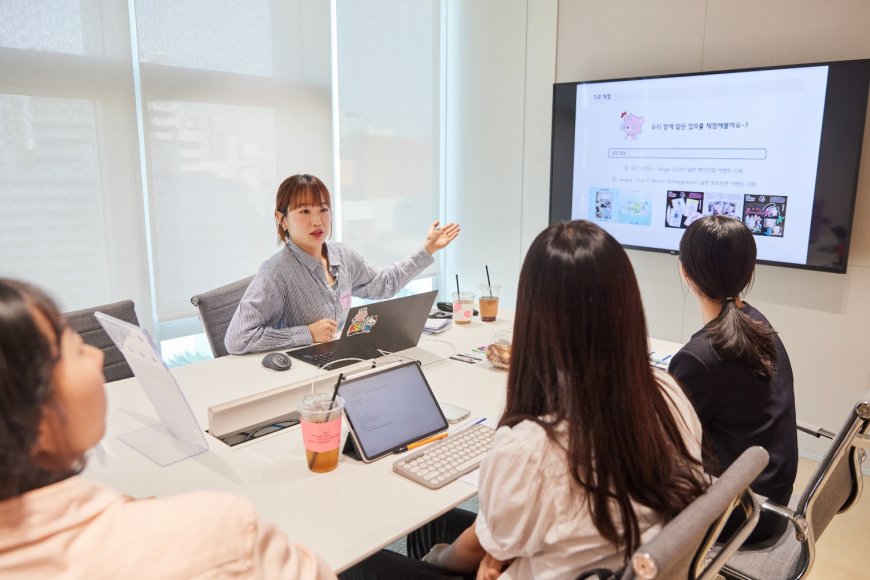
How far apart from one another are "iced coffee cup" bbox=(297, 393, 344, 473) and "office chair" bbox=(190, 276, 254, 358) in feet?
3.83

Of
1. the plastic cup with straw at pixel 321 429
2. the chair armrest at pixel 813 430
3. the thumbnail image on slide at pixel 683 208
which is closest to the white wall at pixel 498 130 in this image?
the thumbnail image on slide at pixel 683 208

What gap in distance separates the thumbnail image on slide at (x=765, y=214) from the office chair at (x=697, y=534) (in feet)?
7.43

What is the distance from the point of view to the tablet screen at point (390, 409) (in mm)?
1517

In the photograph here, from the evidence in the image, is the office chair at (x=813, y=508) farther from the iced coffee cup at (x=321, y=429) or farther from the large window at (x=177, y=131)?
the large window at (x=177, y=131)

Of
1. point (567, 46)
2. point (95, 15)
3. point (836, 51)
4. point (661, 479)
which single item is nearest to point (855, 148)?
point (836, 51)

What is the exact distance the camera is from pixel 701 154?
3209 millimetres

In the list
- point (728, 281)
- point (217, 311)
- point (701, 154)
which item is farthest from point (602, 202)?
point (217, 311)

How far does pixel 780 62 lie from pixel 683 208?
792 millimetres

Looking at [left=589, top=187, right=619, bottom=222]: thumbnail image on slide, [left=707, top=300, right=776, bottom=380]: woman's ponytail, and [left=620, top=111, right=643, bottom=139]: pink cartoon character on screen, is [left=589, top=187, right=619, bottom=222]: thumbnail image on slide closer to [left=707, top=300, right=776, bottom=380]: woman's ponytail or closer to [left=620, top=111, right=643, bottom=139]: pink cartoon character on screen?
[left=620, top=111, right=643, bottom=139]: pink cartoon character on screen

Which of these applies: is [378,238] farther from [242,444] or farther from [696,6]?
[242,444]

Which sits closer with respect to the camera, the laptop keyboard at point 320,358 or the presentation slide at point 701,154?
the laptop keyboard at point 320,358

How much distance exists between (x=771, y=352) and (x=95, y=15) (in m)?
2.93

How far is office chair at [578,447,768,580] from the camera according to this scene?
2.75 ft

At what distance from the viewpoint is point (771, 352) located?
1556 millimetres
